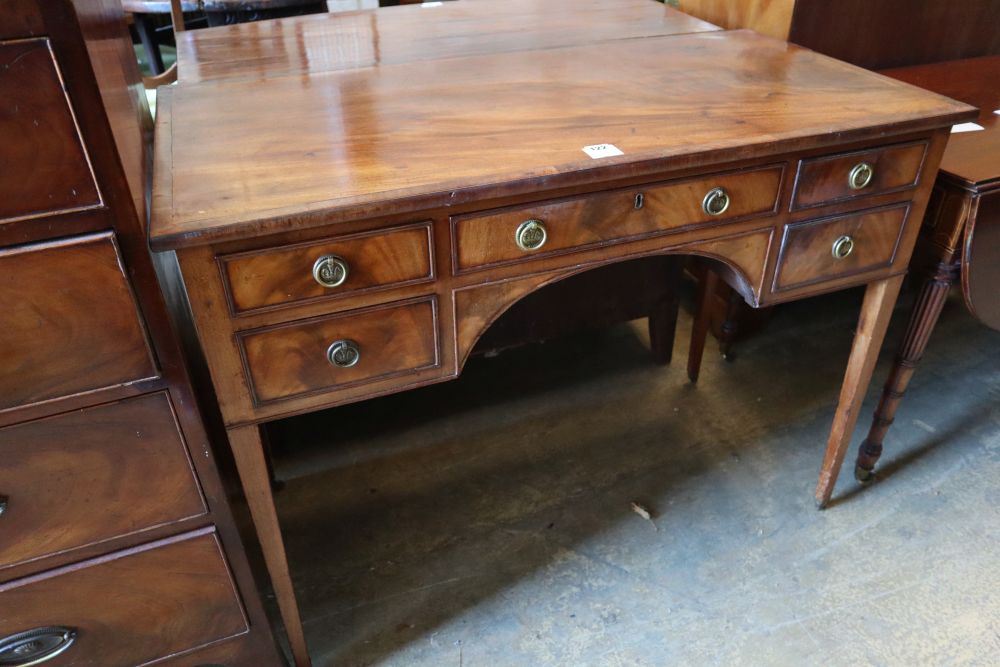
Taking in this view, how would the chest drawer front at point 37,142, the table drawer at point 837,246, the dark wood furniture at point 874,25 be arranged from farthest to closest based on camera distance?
the dark wood furniture at point 874,25
the table drawer at point 837,246
the chest drawer front at point 37,142

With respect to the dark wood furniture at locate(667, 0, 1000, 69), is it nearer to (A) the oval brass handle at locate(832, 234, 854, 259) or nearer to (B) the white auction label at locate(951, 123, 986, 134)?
(B) the white auction label at locate(951, 123, 986, 134)

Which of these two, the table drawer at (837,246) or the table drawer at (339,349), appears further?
the table drawer at (837,246)

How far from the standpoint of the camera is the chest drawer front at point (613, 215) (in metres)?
1.02

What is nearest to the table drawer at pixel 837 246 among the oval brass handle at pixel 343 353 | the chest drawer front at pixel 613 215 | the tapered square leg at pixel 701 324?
the chest drawer front at pixel 613 215

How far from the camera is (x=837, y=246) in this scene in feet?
4.14

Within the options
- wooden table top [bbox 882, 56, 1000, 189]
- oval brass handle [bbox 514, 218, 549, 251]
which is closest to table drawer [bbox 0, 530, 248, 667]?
oval brass handle [bbox 514, 218, 549, 251]

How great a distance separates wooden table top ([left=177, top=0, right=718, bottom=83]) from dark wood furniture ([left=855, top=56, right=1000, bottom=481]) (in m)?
0.62

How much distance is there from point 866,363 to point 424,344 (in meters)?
0.93

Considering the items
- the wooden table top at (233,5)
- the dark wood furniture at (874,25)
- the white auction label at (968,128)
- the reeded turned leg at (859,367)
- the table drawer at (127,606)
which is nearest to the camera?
the table drawer at (127,606)

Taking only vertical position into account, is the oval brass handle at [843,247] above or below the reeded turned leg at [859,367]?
above

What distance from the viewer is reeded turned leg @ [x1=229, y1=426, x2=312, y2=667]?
107 centimetres

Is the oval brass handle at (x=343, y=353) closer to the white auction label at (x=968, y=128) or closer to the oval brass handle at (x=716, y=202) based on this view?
the oval brass handle at (x=716, y=202)

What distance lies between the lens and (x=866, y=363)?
1454 mm

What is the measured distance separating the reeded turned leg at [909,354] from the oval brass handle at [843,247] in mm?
260
